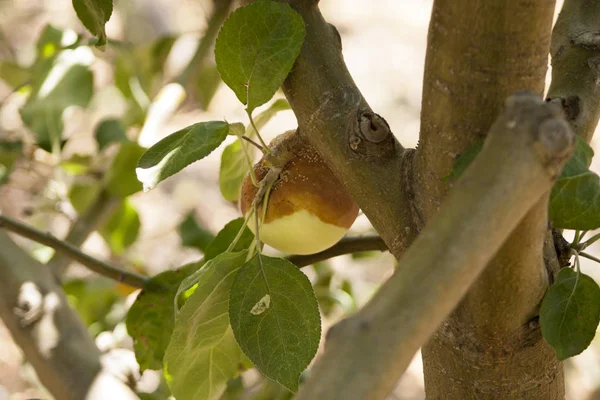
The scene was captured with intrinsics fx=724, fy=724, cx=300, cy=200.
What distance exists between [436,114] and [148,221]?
1579mm

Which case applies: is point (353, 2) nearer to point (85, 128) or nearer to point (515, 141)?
point (85, 128)

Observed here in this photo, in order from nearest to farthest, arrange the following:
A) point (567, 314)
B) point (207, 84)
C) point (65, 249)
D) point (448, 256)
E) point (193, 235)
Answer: point (448, 256), point (567, 314), point (65, 249), point (193, 235), point (207, 84)

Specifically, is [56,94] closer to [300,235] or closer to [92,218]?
[92,218]

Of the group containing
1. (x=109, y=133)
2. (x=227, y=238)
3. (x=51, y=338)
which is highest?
(x=109, y=133)

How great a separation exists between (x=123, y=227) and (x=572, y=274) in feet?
2.12

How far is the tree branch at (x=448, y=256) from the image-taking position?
190 millimetres

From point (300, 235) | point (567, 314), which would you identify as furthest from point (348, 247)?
point (567, 314)

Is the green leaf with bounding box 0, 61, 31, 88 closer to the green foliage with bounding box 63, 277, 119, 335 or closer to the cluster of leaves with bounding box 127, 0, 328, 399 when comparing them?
the green foliage with bounding box 63, 277, 119, 335

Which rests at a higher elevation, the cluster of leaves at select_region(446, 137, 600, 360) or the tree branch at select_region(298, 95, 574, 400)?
the cluster of leaves at select_region(446, 137, 600, 360)

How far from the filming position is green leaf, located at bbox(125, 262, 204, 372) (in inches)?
21.1

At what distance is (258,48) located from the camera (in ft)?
1.17

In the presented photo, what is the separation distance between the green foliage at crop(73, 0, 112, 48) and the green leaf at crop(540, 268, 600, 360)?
239mm

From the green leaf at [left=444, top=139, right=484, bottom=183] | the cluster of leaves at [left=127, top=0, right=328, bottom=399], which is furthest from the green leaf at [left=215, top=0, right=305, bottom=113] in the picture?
the green leaf at [left=444, top=139, right=484, bottom=183]

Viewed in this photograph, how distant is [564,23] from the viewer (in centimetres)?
44
